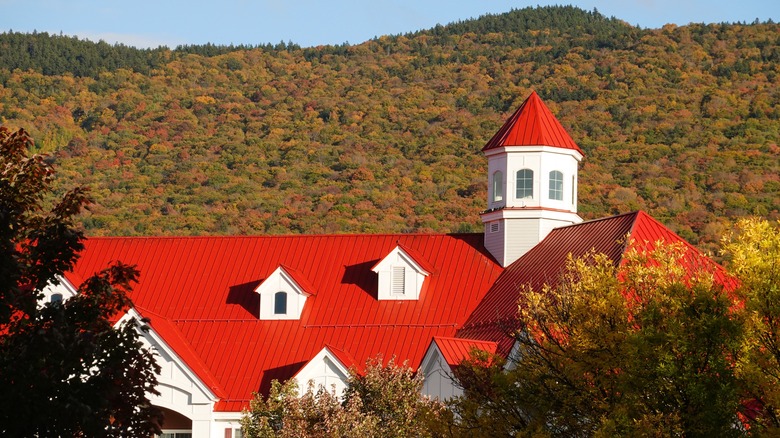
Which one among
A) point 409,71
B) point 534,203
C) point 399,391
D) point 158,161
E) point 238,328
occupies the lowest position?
point 399,391

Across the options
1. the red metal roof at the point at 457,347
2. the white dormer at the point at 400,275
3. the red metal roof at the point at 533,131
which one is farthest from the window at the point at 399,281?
the red metal roof at the point at 457,347

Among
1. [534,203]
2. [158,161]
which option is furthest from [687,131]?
[534,203]

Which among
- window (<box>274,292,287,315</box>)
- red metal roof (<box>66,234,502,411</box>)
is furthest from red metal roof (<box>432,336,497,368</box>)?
window (<box>274,292,287,315</box>)

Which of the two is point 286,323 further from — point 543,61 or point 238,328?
point 543,61

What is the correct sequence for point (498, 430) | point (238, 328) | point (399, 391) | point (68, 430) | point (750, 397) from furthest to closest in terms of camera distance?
1. point (238, 328)
2. point (399, 391)
3. point (498, 430)
4. point (750, 397)
5. point (68, 430)

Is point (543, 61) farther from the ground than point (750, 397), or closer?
farther from the ground

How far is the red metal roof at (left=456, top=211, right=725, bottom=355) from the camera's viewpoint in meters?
35.7

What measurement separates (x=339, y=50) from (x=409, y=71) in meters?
8.60

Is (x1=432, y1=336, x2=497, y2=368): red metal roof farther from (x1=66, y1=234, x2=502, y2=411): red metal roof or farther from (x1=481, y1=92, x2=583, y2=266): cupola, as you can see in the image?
(x1=481, y1=92, x2=583, y2=266): cupola

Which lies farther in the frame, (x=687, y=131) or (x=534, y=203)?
(x=687, y=131)

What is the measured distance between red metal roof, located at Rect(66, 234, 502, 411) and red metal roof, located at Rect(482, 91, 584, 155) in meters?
3.06

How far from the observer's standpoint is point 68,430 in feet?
58.6

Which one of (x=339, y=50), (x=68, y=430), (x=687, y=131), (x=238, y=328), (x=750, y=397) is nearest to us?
(x=68, y=430)

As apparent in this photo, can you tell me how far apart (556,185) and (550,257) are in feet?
14.2
